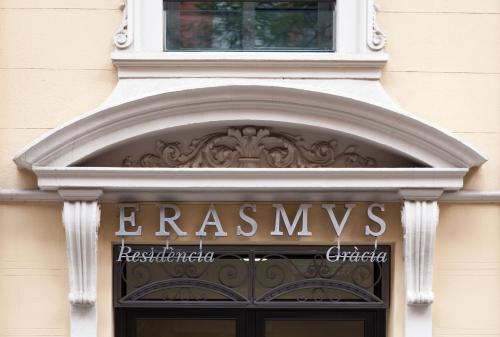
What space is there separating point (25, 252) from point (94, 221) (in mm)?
744

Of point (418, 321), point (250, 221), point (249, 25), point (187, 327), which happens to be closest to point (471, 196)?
point (418, 321)

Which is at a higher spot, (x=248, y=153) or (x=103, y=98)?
(x=103, y=98)

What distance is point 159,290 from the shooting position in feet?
25.2

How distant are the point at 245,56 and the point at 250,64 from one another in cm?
8

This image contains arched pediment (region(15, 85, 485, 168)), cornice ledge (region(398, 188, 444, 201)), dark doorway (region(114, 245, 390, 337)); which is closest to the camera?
arched pediment (region(15, 85, 485, 168))

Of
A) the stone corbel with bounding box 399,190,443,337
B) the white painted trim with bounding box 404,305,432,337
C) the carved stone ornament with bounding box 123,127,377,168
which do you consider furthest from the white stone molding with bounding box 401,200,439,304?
the carved stone ornament with bounding box 123,127,377,168

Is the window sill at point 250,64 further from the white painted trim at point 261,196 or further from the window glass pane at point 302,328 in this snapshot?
the window glass pane at point 302,328

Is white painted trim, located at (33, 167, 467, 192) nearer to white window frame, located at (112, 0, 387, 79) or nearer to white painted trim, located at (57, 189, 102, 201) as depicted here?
white painted trim, located at (57, 189, 102, 201)

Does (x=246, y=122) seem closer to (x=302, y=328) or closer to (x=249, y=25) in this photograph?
(x=249, y=25)

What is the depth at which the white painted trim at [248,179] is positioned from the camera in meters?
7.16

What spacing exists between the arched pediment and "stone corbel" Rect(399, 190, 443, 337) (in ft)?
0.98

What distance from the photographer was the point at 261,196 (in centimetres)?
749

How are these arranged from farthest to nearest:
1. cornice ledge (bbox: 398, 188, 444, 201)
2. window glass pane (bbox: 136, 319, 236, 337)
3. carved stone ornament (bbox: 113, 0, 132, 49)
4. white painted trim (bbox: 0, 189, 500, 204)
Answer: window glass pane (bbox: 136, 319, 236, 337) < carved stone ornament (bbox: 113, 0, 132, 49) < white painted trim (bbox: 0, 189, 500, 204) < cornice ledge (bbox: 398, 188, 444, 201)

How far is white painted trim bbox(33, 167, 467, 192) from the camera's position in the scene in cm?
716
